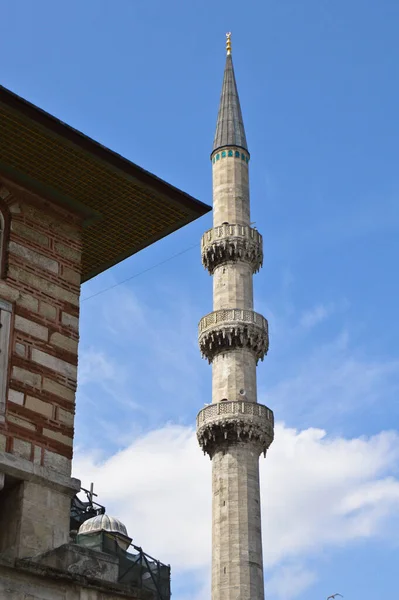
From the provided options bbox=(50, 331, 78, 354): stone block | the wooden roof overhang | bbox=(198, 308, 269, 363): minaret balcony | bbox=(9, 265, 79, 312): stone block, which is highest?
bbox=(198, 308, 269, 363): minaret balcony

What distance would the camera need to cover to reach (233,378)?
36.3 meters

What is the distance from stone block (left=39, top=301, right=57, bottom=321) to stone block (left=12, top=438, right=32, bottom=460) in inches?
52.2

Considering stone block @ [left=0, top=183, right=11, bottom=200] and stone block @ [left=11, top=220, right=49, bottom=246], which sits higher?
stone block @ [left=0, top=183, right=11, bottom=200]

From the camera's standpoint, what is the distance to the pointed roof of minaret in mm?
41000

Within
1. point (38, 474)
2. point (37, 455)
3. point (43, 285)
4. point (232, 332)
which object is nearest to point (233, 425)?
point (232, 332)

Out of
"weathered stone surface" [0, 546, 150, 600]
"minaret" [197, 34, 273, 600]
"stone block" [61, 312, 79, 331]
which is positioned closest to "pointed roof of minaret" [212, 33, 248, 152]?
"minaret" [197, 34, 273, 600]

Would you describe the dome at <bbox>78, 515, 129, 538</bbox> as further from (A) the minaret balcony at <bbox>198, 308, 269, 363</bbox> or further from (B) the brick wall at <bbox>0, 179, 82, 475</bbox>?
(A) the minaret balcony at <bbox>198, 308, 269, 363</bbox>

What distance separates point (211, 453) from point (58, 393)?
27.3 m

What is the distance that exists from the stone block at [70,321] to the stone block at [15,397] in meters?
1.01

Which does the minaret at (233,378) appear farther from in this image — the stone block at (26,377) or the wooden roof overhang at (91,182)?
the stone block at (26,377)

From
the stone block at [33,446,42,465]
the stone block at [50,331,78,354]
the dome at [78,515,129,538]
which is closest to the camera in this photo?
the stone block at [33,446,42,465]

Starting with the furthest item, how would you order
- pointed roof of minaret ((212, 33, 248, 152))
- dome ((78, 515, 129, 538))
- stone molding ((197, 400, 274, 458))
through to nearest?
pointed roof of minaret ((212, 33, 248, 152))
stone molding ((197, 400, 274, 458))
dome ((78, 515, 129, 538))

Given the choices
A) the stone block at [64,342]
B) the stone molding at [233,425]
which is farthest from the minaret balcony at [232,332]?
the stone block at [64,342]

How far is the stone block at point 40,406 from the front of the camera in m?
8.95
